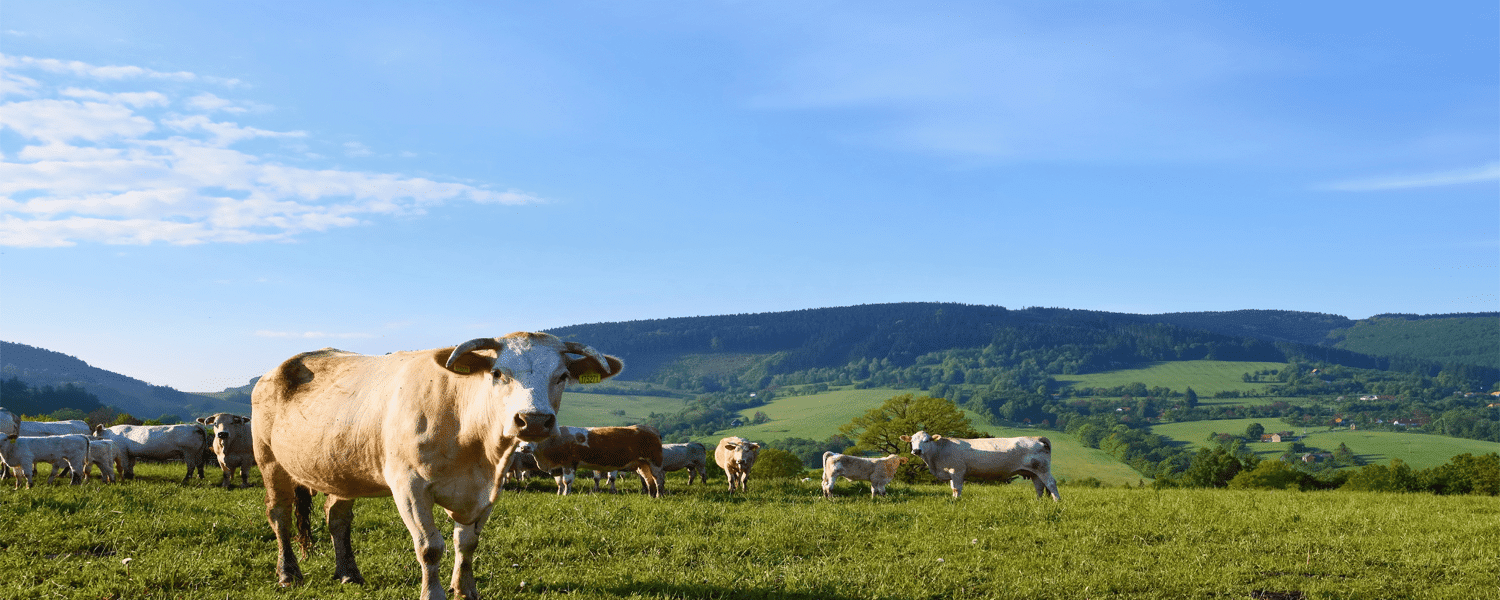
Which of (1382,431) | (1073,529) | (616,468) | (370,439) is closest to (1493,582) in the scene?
(1073,529)

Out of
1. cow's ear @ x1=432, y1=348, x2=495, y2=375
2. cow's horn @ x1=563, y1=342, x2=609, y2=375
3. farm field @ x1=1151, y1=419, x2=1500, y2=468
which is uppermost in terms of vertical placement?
cow's horn @ x1=563, y1=342, x2=609, y2=375

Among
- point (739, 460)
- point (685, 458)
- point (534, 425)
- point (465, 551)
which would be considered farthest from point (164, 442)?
point (534, 425)

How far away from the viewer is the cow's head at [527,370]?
598 cm

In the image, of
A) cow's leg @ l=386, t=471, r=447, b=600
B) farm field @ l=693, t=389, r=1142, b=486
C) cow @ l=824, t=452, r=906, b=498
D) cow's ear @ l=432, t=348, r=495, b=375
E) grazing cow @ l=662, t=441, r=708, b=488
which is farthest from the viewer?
farm field @ l=693, t=389, r=1142, b=486

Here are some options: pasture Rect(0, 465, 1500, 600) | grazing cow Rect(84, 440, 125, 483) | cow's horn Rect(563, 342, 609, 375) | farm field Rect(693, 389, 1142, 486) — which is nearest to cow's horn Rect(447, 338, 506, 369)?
cow's horn Rect(563, 342, 609, 375)

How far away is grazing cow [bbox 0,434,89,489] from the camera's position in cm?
1681

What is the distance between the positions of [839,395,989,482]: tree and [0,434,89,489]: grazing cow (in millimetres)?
40640

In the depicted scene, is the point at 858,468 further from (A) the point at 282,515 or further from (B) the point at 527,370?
(B) the point at 527,370

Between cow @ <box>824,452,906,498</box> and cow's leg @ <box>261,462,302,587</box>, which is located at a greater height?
cow's leg @ <box>261,462,302,587</box>

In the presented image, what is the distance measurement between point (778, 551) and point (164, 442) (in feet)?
66.1

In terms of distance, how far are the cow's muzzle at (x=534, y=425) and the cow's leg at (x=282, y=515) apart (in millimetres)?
4125

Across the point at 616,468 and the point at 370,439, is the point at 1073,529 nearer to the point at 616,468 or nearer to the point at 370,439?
the point at 370,439

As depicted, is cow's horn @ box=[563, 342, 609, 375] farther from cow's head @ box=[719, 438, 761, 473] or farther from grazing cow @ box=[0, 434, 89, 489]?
cow's head @ box=[719, 438, 761, 473]

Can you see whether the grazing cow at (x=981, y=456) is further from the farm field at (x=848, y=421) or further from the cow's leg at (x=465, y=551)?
the farm field at (x=848, y=421)
